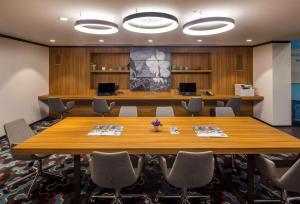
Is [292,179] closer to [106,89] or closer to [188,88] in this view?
[188,88]

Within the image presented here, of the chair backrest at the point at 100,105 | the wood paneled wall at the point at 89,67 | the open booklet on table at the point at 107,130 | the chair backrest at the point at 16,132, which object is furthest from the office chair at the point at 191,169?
the wood paneled wall at the point at 89,67

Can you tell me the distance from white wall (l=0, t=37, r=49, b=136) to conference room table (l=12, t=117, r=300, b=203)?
298 cm

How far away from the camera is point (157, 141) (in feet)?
7.32

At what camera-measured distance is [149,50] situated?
666cm

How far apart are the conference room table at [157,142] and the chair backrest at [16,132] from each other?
1.51 feet

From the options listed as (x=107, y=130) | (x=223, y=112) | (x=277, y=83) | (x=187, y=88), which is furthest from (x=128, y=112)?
(x=277, y=83)

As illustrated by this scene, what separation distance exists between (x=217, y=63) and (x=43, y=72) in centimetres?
552

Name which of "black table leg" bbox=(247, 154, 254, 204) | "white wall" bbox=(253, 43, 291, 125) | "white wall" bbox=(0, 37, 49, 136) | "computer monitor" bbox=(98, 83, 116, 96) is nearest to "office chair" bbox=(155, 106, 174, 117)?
"black table leg" bbox=(247, 154, 254, 204)

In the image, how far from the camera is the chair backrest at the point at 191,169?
70.6 inches

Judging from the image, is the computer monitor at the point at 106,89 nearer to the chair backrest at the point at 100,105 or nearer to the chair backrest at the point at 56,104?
the chair backrest at the point at 100,105

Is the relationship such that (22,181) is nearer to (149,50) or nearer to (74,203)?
(74,203)

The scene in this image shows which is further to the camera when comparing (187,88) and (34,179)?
(187,88)

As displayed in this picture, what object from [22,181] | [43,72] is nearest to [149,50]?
[43,72]

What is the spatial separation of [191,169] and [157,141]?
0.52 meters
